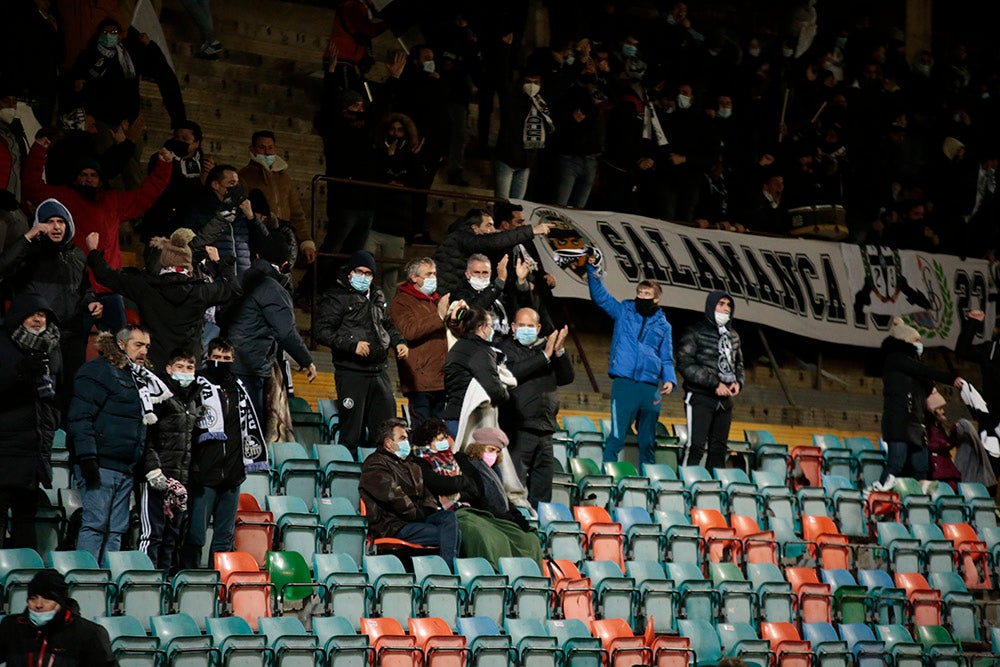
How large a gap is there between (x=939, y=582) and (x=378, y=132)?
545 centimetres

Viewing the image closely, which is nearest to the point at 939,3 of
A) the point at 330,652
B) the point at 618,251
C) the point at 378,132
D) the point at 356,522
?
the point at 618,251

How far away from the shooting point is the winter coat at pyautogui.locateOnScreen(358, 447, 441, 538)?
30.4 ft

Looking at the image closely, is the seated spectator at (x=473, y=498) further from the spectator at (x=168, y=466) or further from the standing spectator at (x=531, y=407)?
the spectator at (x=168, y=466)

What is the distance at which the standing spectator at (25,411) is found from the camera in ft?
27.7

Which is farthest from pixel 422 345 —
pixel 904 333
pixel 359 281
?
pixel 904 333

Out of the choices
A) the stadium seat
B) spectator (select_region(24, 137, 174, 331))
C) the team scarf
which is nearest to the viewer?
the stadium seat

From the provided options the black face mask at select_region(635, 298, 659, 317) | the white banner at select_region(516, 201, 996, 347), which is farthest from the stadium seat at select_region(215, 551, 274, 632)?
the white banner at select_region(516, 201, 996, 347)

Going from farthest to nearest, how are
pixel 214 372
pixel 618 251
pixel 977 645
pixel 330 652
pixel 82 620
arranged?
pixel 618 251 < pixel 977 645 < pixel 214 372 < pixel 330 652 < pixel 82 620

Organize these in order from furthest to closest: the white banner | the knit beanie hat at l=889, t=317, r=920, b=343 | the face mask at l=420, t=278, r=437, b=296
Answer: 1. the white banner
2. the knit beanie hat at l=889, t=317, r=920, b=343
3. the face mask at l=420, t=278, r=437, b=296

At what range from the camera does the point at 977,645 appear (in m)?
11.3

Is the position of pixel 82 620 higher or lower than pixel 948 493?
lower

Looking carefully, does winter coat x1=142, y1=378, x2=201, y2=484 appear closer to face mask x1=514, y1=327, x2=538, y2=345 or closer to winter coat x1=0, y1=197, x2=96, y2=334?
winter coat x1=0, y1=197, x2=96, y2=334

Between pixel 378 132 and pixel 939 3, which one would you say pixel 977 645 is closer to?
pixel 378 132

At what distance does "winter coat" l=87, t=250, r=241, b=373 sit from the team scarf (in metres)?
0.47
